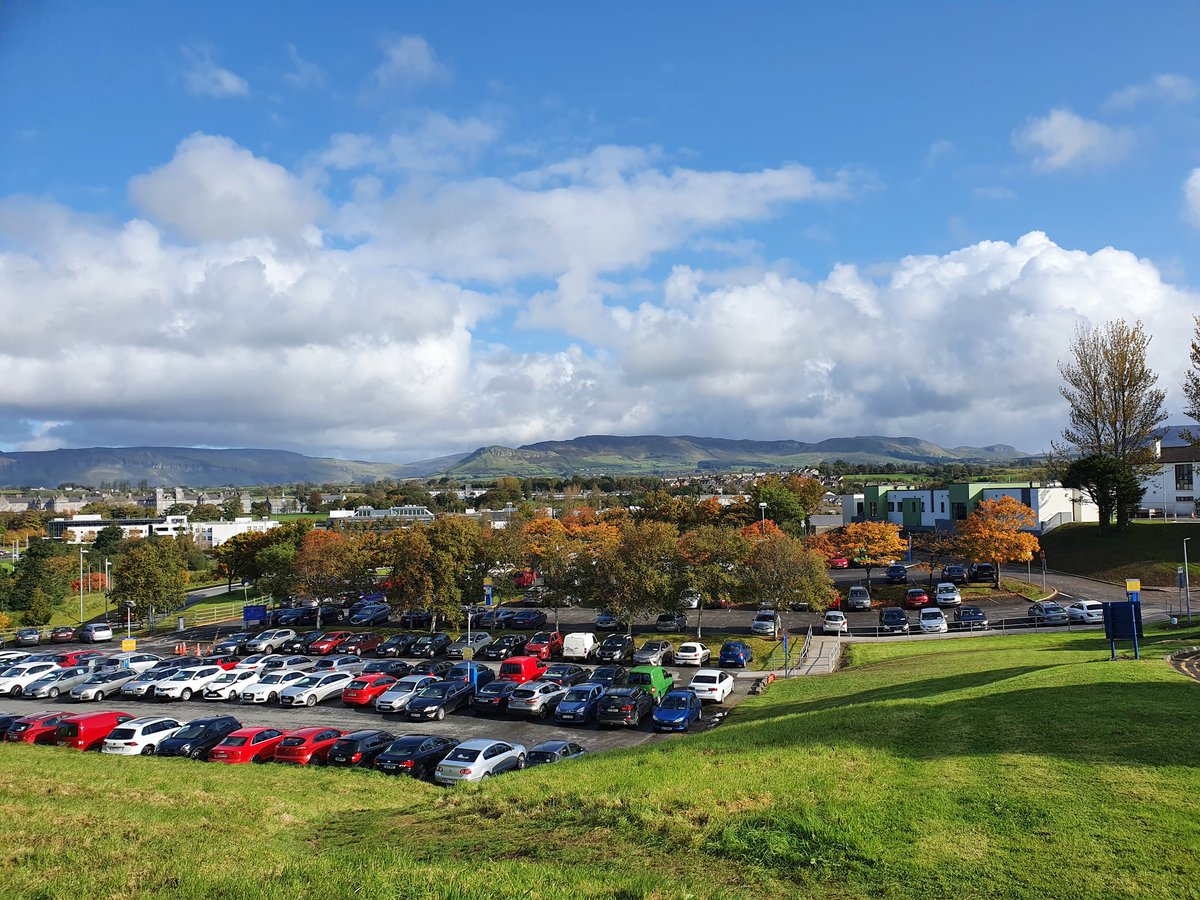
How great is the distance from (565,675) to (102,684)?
20.3 m

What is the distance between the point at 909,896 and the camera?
29.3ft

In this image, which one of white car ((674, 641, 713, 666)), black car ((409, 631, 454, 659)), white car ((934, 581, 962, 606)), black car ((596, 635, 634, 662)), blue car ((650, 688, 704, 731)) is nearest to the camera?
blue car ((650, 688, 704, 731))

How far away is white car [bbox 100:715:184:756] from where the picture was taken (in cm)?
2236

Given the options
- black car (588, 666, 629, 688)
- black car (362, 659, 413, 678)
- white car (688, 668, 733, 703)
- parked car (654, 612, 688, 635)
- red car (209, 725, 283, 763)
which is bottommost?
parked car (654, 612, 688, 635)

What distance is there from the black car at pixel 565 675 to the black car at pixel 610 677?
464mm

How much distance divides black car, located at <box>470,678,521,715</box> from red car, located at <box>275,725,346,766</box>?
24.3 ft

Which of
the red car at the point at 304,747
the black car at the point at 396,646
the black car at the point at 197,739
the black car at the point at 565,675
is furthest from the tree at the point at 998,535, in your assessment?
the black car at the point at 197,739

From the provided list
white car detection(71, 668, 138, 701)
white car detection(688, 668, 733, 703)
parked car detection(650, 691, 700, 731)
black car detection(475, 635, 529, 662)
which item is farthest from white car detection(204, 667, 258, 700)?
white car detection(688, 668, 733, 703)

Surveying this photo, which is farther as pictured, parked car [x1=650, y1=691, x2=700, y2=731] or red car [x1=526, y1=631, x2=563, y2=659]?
red car [x1=526, y1=631, x2=563, y2=659]

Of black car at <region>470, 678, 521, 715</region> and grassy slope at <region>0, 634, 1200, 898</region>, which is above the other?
grassy slope at <region>0, 634, 1200, 898</region>

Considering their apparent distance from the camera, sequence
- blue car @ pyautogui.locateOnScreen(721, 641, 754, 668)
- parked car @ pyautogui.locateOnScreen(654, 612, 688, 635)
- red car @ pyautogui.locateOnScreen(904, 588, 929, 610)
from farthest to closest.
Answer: red car @ pyautogui.locateOnScreen(904, 588, 929, 610), parked car @ pyautogui.locateOnScreen(654, 612, 688, 635), blue car @ pyautogui.locateOnScreen(721, 641, 754, 668)

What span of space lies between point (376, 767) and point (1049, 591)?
50.7 meters

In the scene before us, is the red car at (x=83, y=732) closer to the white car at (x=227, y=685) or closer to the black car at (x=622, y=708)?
the white car at (x=227, y=685)

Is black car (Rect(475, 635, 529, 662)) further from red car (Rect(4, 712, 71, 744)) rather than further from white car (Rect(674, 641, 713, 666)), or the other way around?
red car (Rect(4, 712, 71, 744))
